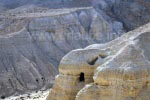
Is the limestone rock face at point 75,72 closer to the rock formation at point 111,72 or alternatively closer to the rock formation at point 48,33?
the rock formation at point 111,72

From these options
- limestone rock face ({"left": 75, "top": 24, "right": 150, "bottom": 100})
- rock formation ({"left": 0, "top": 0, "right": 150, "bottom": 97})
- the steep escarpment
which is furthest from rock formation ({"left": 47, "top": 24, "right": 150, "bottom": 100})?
the steep escarpment

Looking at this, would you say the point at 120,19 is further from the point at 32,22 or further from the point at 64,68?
the point at 64,68

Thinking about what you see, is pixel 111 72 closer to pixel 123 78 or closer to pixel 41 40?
pixel 123 78

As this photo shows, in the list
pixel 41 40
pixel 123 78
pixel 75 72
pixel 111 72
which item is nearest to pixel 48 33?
pixel 41 40

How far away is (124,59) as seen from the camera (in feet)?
77.3

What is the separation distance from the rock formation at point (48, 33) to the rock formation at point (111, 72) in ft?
126

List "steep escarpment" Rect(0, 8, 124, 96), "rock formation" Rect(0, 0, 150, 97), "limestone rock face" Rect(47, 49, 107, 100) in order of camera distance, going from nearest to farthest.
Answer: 1. "limestone rock face" Rect(47, 49, 107, 100)
2. "steep escarpment" Rect(0, 8, 124, 96)
3. "rock formation" Rect(0, 0, 150, 97)

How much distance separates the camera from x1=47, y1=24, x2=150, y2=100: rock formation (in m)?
22.9

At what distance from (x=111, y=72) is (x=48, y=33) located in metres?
60.0

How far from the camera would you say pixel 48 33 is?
82.6 metres

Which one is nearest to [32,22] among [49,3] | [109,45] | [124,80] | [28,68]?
[28,68]

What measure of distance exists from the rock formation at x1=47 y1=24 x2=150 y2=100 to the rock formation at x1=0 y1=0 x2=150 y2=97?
38.3m

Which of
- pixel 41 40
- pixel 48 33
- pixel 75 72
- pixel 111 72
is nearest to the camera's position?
pixel 111 72

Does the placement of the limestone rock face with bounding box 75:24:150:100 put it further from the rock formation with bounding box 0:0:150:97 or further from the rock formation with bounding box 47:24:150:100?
the rock formation with bounding box 0:0:150:97
